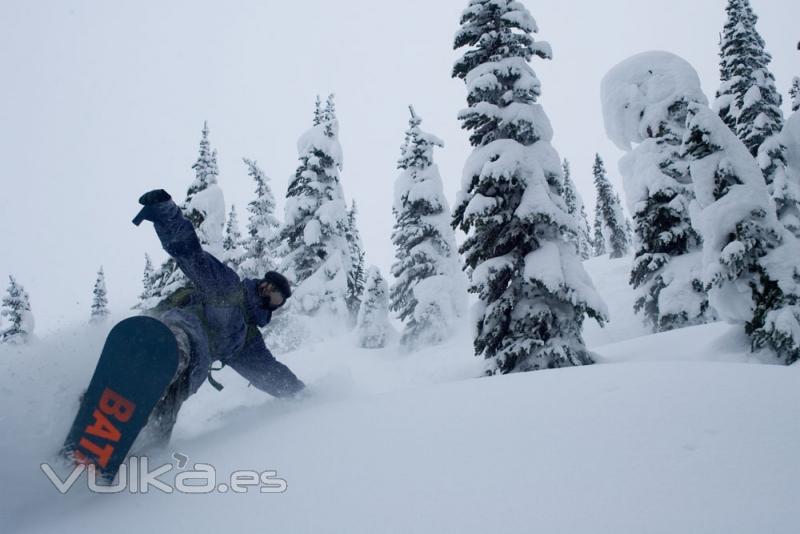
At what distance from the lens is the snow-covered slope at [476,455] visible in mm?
1914

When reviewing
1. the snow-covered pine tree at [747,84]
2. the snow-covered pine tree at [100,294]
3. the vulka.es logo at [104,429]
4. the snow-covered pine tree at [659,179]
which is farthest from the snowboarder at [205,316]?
the snow-covered pine tree at [100,294]

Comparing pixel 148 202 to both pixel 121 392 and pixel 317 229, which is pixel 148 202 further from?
pixel 317 229

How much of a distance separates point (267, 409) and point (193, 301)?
1387 mm

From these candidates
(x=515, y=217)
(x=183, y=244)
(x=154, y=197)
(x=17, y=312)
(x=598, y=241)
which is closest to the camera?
(x=154, y=197)

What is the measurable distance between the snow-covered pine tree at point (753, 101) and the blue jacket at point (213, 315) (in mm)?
20865

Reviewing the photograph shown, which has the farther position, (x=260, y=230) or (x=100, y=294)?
(x=100, y=294)

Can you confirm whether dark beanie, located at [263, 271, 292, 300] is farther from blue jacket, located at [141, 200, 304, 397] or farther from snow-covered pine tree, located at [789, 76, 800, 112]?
snow-covered pine tree, located at [789, 76, 800, 112]

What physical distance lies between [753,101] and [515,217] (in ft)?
51.9

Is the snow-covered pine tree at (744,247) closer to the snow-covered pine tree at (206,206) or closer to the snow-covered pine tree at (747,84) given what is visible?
the snow-covered pine tree at (747,84)

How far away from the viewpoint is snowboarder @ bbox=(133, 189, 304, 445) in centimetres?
389

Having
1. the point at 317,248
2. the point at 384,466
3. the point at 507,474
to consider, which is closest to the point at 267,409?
the point at 384,466

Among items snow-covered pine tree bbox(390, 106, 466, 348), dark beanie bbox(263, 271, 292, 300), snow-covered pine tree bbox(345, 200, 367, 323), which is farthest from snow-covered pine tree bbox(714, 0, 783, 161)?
snow-covered pine tree bbox(345, 200, 367, 323)

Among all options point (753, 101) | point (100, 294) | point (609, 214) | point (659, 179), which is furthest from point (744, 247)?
point (100, 294)

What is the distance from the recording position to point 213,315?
4402mm
